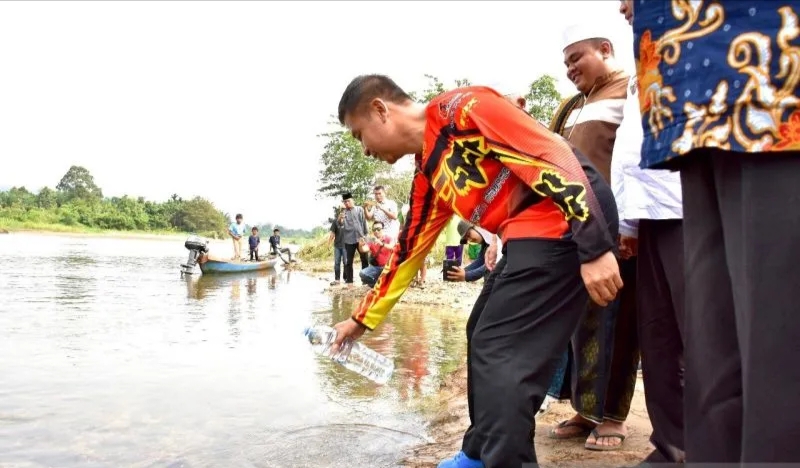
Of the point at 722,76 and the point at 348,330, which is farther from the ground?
the point at 722,76

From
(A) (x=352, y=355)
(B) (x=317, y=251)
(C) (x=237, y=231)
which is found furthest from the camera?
(B) (x=317, y=251)

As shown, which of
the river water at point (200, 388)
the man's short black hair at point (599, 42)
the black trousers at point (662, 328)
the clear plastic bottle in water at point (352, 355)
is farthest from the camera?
the river water at point (200, 388)

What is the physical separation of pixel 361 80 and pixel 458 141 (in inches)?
23.3

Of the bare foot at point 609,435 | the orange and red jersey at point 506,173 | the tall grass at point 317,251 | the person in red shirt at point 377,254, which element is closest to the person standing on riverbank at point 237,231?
the tall grass at point 317,251

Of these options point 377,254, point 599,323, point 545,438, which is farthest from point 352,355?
point 377,254

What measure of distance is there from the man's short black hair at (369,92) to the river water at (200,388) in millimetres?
1617

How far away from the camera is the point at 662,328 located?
2.58 meters

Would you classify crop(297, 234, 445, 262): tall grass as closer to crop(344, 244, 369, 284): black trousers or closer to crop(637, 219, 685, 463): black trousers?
crop(344, 244, 369, 284): black trousers

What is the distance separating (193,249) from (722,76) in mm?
15498

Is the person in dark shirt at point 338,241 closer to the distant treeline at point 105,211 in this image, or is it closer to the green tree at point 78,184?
the distant treeline at point 105,211

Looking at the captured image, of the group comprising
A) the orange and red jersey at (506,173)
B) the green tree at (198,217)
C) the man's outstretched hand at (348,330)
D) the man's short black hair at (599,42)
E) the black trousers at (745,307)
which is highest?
the green tree at (198,217)

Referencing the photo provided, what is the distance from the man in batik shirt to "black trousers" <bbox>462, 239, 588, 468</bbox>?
0.75m

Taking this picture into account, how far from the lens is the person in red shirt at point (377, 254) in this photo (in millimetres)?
10828

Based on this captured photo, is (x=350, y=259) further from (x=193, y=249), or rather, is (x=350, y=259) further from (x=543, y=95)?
(x=543, y=95)
